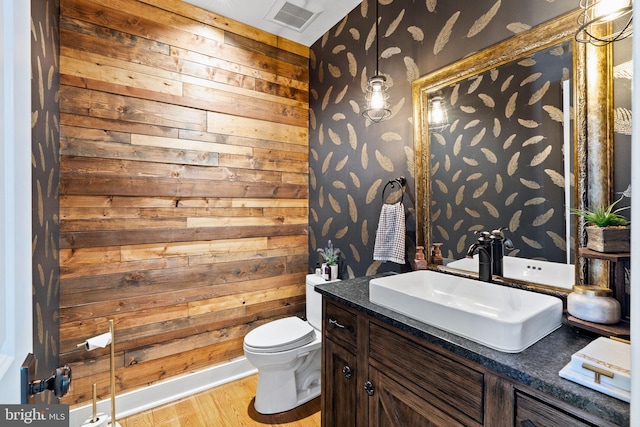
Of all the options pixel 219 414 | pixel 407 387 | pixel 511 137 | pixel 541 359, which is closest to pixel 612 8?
pixel 511 137

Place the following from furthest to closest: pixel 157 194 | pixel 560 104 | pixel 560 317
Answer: pixel 157 194, pixel 560 104, pixel 560 317

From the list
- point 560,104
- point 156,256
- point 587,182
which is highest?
point 560,104

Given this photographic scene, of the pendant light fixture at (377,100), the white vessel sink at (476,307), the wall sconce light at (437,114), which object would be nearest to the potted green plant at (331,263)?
the white vessel sink at (476,307)

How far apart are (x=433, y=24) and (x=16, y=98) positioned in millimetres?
1862

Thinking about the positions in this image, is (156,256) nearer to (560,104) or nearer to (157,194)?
(157,194)

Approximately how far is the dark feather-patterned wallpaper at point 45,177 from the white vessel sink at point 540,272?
1.88 metres

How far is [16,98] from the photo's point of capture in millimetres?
643

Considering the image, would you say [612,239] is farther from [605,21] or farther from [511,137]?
[605,21]

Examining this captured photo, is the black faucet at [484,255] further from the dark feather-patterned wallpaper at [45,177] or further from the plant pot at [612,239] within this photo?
the dark feather-patterned wallpaper at [45,177]

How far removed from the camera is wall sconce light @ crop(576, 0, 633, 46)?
103cm

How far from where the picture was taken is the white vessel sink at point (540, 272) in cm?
124

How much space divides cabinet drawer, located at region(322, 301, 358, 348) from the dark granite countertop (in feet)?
0.58

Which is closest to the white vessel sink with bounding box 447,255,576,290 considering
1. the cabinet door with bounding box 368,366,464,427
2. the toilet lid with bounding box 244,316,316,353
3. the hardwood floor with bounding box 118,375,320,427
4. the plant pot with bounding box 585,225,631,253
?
the plant pot with bounding box 585,225,631,253

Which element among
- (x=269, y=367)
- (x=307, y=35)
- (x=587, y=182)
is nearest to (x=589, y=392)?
(x=587, y=182)
